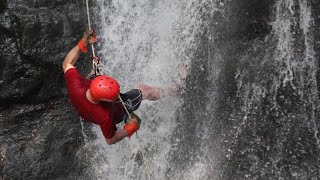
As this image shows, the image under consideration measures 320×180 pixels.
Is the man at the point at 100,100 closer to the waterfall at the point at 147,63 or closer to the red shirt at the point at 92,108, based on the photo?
the red shirt at the point at 92,108

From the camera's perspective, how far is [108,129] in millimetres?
4434

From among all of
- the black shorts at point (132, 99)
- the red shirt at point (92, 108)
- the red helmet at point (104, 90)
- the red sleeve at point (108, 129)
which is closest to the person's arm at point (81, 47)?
the red shirt at point (92, 108)

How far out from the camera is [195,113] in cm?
600

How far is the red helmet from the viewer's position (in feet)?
13.7

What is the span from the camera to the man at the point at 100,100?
4.21 m

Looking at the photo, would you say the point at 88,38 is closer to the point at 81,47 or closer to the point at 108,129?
the point at 81,47

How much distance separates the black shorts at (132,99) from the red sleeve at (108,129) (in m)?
0.32

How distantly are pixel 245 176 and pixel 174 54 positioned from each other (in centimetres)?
222

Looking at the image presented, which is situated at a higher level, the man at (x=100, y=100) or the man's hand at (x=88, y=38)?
the man's hand at (x=88, y=38)

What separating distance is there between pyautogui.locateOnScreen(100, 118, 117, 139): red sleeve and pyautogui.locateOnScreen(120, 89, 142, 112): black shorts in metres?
0.32

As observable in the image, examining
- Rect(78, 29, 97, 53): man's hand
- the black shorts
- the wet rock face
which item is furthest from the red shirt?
the wet rock face

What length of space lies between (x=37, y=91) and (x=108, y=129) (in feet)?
7.71

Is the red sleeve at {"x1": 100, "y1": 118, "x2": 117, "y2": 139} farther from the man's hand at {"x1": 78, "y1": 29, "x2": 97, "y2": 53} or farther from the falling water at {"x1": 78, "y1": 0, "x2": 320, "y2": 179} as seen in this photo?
the falling water at {"x1": 78, "y1": 0, "x2": 320, "y2": 179}

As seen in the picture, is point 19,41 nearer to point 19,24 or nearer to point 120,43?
point 19,24
